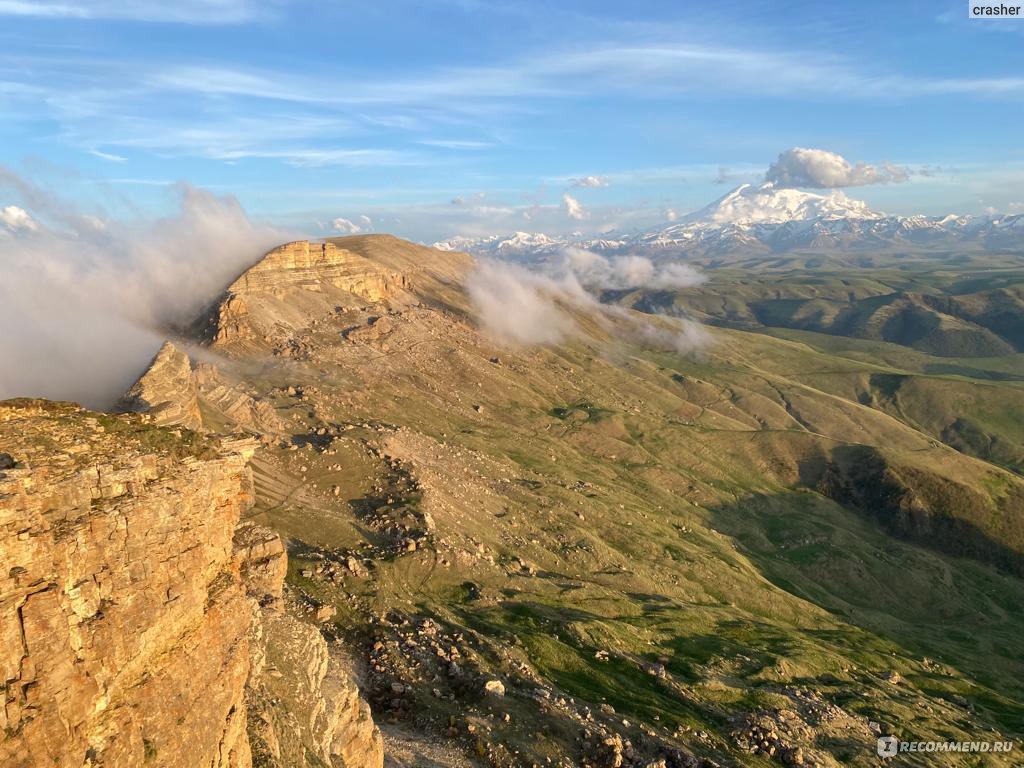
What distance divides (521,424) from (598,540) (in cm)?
7755

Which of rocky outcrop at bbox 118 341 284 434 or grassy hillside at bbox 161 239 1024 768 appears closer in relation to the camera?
grassy hillside at bbox 161 239 1024 768

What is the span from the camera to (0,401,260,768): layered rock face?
781 inches

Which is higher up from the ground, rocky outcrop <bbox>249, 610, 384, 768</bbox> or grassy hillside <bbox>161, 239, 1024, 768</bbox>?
rocky outcrop <bbox>249, 610, 384, 768</bbox>

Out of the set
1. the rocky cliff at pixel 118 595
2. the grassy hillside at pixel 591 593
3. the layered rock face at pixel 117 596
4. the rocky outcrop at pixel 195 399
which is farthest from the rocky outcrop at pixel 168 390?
the layered rock face at pixel 117 596

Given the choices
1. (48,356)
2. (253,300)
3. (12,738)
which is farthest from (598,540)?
(253,300)

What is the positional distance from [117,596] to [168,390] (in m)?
70.7

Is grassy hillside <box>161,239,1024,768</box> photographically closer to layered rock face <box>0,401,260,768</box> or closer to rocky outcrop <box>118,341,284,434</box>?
rocky outcrop <box>118,341,284,434</box>

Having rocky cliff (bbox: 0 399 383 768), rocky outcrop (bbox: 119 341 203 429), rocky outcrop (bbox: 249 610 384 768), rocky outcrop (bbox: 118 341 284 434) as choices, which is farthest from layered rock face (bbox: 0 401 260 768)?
rocky outcrop (bbox: 119 341 203 429)

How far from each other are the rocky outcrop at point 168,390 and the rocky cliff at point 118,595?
45709mm

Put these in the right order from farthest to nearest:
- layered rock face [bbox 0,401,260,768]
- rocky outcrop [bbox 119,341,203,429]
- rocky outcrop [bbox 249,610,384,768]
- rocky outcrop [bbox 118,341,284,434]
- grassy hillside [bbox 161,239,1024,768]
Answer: rocky outcrop [bbox 118,341,284,434]
rocky outcrop [bbox 119,341,203,429]
grassy hillside [bbox 161,239,1024,768]
rocky outcrop [bbox 249,610,384,768]
layered rock face [bbox 0,401,260,768]

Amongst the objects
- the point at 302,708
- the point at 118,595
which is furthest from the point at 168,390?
the point at 118,595

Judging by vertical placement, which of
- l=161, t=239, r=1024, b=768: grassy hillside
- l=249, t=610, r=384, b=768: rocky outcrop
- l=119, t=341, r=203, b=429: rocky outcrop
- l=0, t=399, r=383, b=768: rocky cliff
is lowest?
l=161, t=239, r=1024, b=768: grassy hillside

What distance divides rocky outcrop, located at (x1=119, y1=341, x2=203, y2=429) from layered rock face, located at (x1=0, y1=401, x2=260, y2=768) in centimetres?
4584

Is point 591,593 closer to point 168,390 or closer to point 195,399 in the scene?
point 195,399
